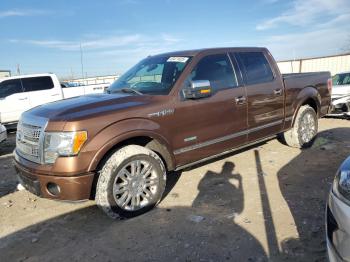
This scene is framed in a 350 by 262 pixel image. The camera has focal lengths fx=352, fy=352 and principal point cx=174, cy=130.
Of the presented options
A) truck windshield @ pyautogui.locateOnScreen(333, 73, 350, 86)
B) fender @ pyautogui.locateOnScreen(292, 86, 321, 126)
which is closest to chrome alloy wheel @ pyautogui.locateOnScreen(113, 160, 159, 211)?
fender @ pyautogui.locateOnScreen(292, 86, 321, 126)

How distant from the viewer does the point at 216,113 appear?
15.8 ft

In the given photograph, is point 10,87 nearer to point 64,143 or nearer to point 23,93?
point 23,93

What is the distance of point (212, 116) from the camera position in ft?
15.7

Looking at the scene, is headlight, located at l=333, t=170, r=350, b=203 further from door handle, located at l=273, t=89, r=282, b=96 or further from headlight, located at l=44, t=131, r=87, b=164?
door handle, located at l=273, t=89, r=282, b=96

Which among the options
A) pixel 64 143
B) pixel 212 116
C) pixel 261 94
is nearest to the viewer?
pixel 64 143

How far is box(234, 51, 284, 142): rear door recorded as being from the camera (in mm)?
5391

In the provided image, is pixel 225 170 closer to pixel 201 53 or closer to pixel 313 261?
pixel 201 53

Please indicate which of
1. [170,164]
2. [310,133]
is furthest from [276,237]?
[310,133]

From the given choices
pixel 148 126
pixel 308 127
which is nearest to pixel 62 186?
pixel 148 126

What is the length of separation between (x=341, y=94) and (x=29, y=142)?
9.14 m

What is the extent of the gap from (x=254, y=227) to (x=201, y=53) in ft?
8.23

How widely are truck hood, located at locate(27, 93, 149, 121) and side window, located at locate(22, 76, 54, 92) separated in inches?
322

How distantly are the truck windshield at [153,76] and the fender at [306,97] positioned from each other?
2.53 m

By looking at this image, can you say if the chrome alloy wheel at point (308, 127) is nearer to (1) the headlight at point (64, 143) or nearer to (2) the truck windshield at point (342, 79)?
(1) the headlight at point (64, 143)
